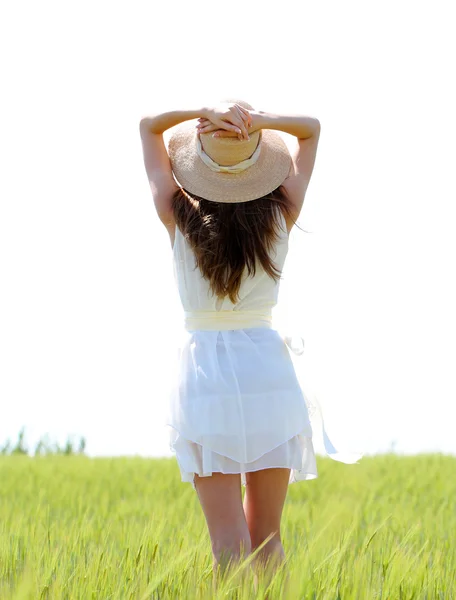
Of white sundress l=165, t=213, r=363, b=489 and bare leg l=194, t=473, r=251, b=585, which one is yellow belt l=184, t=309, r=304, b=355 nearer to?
white sundress l=165, t=213, r=363, b=489

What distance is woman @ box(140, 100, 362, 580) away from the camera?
2928mm

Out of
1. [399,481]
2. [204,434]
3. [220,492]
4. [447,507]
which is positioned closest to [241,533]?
[220,492]

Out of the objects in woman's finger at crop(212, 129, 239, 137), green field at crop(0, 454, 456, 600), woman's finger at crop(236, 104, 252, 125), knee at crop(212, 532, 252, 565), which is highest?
woman's finger at crop(236, 104, 252, 125)

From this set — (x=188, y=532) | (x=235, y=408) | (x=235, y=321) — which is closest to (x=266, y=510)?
(x=235, y=408)

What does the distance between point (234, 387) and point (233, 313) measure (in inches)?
11.8

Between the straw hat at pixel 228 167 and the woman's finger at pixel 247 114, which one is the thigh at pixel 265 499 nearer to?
the straw hat at pixel 228 167

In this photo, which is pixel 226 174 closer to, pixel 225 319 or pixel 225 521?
pixel 225 319

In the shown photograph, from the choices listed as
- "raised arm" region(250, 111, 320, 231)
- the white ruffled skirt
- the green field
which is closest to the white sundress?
→ the white ruffled skirt

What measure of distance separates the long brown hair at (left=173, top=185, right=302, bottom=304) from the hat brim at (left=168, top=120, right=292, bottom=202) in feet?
0.12

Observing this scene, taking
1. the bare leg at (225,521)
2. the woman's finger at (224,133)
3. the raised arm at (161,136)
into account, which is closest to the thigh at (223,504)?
the bare leg at (225,521)

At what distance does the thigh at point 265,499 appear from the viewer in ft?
9.78

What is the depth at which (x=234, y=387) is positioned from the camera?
294 centimetres

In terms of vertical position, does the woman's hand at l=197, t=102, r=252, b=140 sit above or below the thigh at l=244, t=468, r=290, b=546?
above

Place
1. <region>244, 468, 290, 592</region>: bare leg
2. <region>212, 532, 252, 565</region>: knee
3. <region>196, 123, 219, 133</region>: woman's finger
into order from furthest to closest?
<region>196, 123, 219, 133</region>: woman's finger → <region>244, 468, 290, 592</region>: bare leg → <region>212, 532, 252, 565</region>: knee
